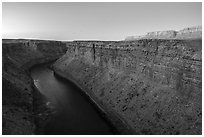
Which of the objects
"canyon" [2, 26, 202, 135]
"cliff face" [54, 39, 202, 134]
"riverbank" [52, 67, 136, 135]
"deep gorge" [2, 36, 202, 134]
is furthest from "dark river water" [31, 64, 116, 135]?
"cliff face" [54, 39, 202, 134]

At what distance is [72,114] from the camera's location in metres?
30.8

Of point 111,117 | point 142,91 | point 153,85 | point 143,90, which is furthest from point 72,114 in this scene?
point 153,85

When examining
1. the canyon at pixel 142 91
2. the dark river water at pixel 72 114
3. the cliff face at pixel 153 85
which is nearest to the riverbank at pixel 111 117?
the canyon at pixel 142 91

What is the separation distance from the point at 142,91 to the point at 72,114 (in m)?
12.0

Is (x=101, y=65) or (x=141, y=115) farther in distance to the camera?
(x=101, y=65)

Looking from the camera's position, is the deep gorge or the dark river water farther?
the dark river water

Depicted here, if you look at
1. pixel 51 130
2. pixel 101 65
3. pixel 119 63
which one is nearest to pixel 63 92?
pixel 101 65

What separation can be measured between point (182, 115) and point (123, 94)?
1142 centimetres

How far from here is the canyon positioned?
22906mm

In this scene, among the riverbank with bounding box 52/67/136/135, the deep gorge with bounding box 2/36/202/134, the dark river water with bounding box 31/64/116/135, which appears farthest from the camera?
the dark river water with bounding box 31/64/116/135

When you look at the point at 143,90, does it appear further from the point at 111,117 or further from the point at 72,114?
the point at 72,114

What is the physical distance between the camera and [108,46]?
141 ft

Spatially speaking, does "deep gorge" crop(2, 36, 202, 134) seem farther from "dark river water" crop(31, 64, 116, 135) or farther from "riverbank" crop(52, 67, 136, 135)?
"dark river water" crop(31, 64, 116, 135)

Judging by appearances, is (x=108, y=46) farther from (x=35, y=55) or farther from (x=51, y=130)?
(x=35, y=55)
